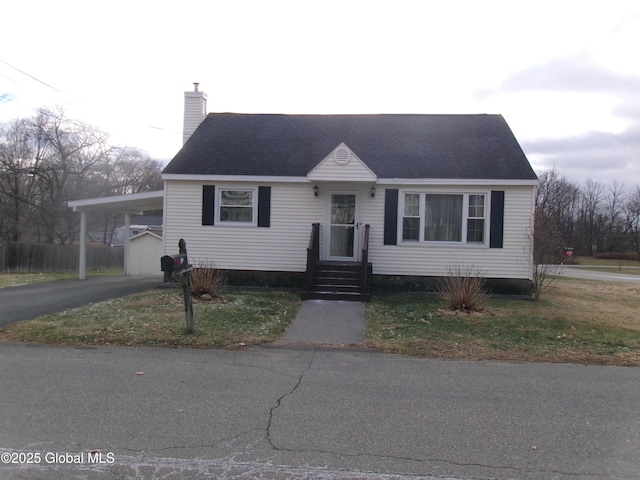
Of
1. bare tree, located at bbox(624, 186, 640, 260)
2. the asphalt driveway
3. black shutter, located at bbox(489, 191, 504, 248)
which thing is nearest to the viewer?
A: the asphalt driveway

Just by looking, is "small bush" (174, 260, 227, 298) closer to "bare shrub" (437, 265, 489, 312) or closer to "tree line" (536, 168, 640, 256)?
"bare shrub" (437, 265, 489, 312)

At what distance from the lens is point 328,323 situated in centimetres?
951

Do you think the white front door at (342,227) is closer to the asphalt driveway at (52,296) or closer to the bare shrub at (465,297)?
the bare shrub at (465,297)

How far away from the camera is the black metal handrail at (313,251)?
12341 millimetres

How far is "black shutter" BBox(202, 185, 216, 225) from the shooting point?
14102 millimetres

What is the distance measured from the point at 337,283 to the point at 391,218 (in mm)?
2611

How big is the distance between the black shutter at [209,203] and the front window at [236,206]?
0.22 m

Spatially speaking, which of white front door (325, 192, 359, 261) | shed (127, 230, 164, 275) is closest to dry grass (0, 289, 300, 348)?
white front door (325, 192, 359, 261)

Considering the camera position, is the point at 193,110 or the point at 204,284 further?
the point at 193,110

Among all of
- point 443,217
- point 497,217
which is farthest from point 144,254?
point 497,217

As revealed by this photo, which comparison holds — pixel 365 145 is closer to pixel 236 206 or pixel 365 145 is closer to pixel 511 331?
pixel 236 206

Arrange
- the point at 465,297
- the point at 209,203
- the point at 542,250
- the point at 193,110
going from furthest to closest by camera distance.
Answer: the point at 193,110, the point at 209,203, the point at 542,250, the point at 465,297

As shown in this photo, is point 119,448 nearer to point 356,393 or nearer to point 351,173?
point 356,393

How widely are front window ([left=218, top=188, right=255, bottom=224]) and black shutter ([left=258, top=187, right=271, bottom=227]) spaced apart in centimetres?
30
